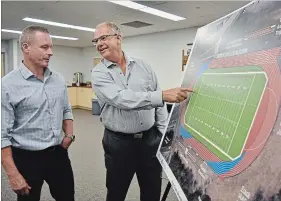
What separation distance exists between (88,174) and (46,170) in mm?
1665

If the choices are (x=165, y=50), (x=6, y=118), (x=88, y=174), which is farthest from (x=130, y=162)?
(x=165, y=50)

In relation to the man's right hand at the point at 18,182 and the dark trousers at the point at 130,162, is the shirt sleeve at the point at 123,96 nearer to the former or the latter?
the dark trousers at the point at 130,162

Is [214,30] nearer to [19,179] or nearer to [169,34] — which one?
[19,179]

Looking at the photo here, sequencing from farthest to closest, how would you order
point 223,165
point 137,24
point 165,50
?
point 165,50 → point 137,24 → point 223,165

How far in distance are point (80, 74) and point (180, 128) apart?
10.1 metres

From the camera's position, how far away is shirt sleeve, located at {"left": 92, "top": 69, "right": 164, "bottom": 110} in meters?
1.22

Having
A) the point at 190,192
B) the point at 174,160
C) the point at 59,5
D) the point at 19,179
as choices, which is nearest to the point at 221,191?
the point at 190,192

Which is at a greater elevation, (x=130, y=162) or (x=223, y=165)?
(x=223, y=165)

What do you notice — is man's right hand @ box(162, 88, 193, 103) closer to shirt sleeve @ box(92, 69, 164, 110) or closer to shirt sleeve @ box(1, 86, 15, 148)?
shirt sleeve @ box(92, 69, 164, 110)

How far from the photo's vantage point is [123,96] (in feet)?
4.21

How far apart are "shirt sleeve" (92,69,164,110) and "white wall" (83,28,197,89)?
18.1 ft

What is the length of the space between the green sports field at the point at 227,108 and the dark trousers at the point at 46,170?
3.14 feet

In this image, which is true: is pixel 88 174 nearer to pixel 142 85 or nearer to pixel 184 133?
pixel 142 85

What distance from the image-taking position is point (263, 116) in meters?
0.60
